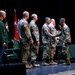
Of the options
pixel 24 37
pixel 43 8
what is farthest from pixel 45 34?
pixel 43 8

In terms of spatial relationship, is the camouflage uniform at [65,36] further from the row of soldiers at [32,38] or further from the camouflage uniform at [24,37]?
the camouflage uniform at [24,37]

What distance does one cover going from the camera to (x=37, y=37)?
395 inches

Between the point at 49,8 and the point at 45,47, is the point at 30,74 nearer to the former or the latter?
the point at 45,47

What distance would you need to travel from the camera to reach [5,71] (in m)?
5.80

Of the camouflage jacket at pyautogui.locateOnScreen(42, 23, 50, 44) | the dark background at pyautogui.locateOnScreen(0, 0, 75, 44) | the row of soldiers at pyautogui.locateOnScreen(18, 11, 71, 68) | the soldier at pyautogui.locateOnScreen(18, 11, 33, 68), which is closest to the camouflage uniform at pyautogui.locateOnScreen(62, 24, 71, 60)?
the row of soldiers at pyautogui.locateOnScreen(18, 11, 71, 68)

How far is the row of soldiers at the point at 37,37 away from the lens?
9594mm

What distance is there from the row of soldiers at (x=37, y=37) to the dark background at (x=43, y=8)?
Answer: 14.1 feet

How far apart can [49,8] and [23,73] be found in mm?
10263

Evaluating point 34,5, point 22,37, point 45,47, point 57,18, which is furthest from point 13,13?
point 22,37

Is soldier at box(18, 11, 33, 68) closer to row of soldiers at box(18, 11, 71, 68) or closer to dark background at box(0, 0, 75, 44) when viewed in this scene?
row of soldiers at box(18, 11, 71, 68)

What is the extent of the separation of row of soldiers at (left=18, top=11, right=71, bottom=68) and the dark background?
430cm

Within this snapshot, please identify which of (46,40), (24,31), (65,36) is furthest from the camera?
(46,40)

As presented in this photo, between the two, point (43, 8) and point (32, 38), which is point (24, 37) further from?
point (43, 8)

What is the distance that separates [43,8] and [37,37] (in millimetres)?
5986
